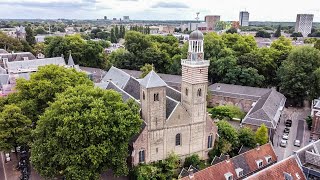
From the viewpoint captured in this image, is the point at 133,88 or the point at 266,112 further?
the point at 266,112

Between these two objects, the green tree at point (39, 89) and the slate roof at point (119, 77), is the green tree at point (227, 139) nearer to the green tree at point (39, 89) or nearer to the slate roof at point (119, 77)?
the slate roof at point (119, 77)

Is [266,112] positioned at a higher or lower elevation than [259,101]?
lower

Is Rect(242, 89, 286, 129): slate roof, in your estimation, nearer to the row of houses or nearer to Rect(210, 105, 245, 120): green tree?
Rect(210, 105, 245, 120): green tree

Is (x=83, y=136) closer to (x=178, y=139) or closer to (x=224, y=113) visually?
(x=178, y=139)

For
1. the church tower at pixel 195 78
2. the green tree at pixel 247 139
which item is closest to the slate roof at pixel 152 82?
the church tower at pixel 195 78

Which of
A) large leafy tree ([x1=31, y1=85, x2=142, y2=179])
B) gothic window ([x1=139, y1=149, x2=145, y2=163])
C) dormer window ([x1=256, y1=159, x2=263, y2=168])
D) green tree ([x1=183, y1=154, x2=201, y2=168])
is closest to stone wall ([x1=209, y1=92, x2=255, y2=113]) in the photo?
green tree ([x1=183, y1=154, x2=201, y2=168])

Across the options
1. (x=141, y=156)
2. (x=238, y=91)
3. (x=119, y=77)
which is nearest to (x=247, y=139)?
(x=141, y=156)

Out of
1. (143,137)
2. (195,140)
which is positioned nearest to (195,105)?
(195,140)

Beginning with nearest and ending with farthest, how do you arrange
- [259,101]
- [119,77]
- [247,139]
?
[247,139], [259,101], [119,77]
